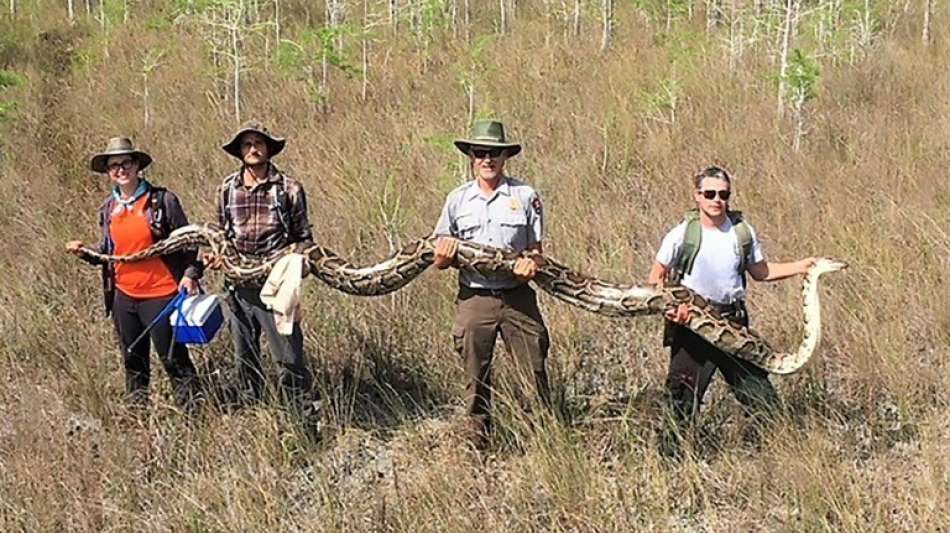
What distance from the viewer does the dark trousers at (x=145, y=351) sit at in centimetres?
470

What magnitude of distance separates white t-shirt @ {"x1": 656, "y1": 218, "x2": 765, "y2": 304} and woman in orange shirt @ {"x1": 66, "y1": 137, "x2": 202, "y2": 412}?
2683 mm

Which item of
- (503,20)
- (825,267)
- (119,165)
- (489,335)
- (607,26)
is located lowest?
(489,335)

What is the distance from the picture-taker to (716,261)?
4.06m

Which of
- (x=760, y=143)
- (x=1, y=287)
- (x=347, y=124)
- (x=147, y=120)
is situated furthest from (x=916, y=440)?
(x=147, y=120)

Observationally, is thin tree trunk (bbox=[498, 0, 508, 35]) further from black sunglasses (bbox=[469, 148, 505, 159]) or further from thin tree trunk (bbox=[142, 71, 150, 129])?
black sunglasses (bbox=[469, 148, 505, 159])

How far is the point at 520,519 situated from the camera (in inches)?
142

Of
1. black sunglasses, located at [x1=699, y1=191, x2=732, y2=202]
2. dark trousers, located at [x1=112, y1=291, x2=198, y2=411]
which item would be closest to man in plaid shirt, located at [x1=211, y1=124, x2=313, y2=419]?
dark trousers, located at [x1=112, y1=291, x2=198, y2=411]

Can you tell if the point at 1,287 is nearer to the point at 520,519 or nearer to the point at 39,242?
the point at 39,242

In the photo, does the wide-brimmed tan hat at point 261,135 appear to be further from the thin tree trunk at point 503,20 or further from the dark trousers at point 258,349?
the thin tree trunk at point 503,20

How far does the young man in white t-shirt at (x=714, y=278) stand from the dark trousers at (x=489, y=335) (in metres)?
0.67

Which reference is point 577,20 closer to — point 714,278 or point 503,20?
point 503,20

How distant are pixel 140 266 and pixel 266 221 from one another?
84cm

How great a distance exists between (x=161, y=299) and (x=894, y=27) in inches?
553

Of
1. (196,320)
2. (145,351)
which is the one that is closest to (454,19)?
(145,351)
